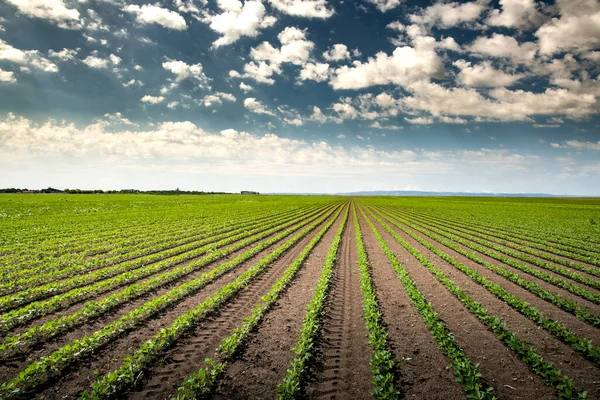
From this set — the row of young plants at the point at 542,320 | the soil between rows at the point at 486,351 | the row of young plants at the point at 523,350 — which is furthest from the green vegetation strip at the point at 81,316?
the row of young plants at the point at 542,320

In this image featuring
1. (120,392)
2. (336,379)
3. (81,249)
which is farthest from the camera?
(81,249)

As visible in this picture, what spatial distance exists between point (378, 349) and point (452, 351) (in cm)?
195

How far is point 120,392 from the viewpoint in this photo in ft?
20.9

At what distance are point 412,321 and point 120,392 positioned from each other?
866 cm

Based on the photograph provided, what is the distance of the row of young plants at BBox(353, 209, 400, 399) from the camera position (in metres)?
6.39

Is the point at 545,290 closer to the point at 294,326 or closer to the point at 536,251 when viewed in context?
the point at 536,251

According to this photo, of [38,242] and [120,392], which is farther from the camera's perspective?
[38,242]

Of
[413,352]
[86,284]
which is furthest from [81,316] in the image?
[413,352]

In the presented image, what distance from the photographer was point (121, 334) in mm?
8820

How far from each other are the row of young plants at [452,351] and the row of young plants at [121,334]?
24.3 ft

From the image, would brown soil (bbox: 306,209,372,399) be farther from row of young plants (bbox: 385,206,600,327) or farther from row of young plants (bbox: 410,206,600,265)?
row of young plants (bbox: 410,206,600,265)

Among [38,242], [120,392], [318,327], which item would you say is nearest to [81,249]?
[38,242]

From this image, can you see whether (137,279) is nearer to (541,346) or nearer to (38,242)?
(38,242)

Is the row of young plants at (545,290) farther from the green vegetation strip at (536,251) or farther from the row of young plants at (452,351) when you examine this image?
the row of young plants at (452,351)
